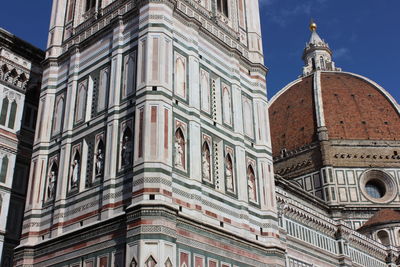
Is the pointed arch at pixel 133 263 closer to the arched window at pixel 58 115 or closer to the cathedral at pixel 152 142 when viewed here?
the cathedral at pixel 152 142

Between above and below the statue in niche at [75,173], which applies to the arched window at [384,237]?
above

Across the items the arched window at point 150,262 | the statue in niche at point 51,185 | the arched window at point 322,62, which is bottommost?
the arched window at point 150,262

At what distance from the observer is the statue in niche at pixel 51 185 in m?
15.9

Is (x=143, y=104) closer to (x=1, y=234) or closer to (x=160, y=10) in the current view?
(x=160, y=10)

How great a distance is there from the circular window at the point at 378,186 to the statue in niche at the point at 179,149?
41466 millimetres

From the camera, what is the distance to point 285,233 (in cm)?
3167

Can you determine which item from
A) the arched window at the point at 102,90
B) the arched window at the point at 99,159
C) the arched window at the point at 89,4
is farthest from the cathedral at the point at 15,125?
the arched window at the point at 99,159

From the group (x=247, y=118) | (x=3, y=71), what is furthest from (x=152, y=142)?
(x=3, y=71)

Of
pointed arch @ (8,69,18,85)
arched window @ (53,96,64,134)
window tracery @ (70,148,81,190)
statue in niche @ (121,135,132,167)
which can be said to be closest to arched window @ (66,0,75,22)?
pointed arch @ (8,69,18,85)

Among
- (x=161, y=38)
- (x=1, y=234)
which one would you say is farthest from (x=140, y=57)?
(x=1, y=234)

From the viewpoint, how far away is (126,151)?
14.2 meters

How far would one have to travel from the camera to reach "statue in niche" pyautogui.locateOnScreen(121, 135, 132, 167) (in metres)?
14.0

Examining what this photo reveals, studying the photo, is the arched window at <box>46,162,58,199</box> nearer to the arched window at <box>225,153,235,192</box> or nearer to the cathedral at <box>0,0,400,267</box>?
the cathedral at <box>0,0,400,267</box>

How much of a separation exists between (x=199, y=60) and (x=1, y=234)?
866 cm
